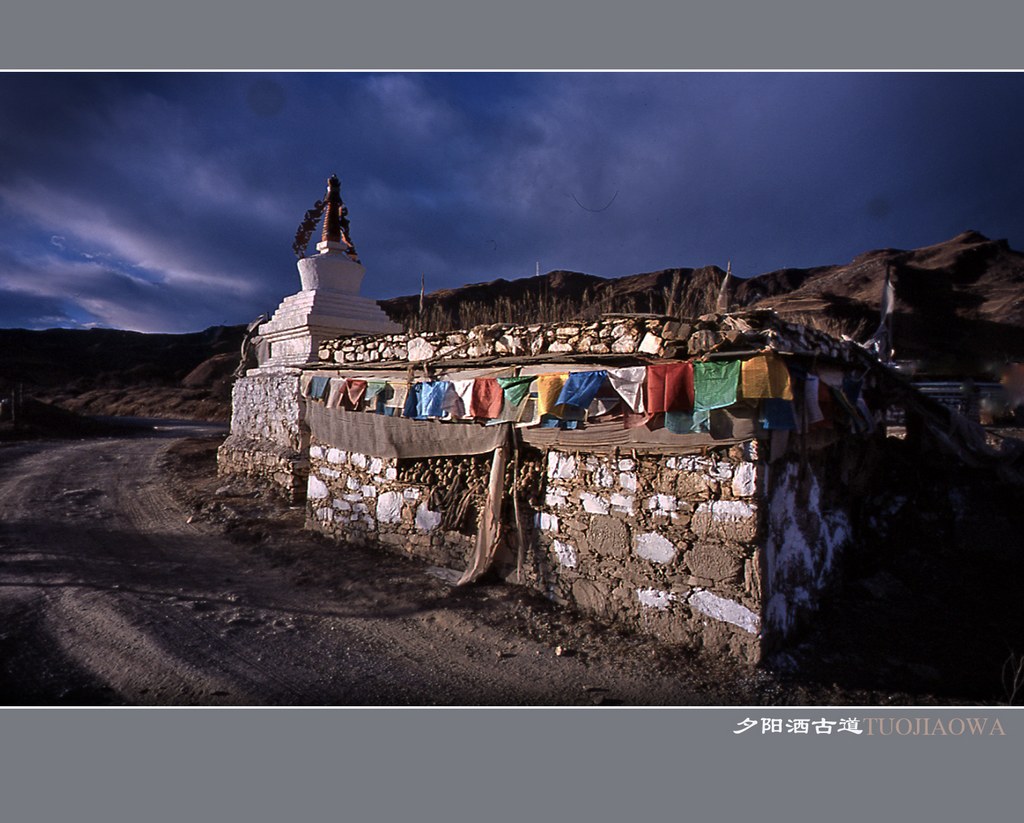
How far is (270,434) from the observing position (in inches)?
381

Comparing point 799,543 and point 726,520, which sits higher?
point 726,520

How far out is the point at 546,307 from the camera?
6.55 metres

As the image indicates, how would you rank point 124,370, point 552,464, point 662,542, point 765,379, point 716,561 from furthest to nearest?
point 124,370
point 552,464
point 662,542
point 716,561
point 765,379

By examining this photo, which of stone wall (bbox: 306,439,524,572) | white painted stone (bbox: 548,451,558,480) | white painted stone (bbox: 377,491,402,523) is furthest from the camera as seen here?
white painted stone (bbox: 377,491,402,523)

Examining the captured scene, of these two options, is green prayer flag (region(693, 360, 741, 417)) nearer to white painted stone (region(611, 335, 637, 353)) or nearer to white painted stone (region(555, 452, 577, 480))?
white painted stone (region(611, 335, 637, 353))

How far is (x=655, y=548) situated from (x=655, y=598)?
0.39 metres

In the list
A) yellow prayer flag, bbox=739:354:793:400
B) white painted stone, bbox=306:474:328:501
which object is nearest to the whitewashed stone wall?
yellow prayer flag, bbox=739:354:793:400

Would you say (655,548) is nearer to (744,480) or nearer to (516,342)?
(744,480)

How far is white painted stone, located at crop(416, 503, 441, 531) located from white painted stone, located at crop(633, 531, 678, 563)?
2266 mm

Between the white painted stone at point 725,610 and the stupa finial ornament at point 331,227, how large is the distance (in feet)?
27.0

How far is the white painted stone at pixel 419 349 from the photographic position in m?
6.11

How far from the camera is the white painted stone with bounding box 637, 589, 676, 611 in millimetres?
4332

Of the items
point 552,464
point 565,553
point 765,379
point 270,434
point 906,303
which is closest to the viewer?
point 765,379

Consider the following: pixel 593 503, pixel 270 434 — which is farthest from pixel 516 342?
pixel 270 434
